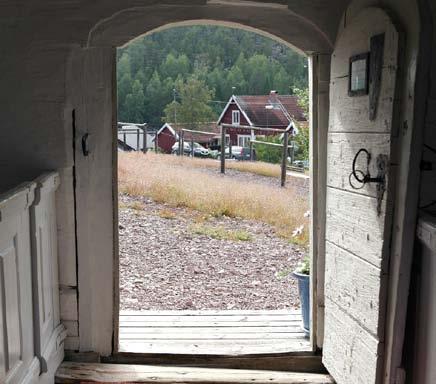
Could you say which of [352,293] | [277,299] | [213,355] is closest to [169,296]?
[277,299]

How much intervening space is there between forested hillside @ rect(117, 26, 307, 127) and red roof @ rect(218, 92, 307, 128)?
131mm

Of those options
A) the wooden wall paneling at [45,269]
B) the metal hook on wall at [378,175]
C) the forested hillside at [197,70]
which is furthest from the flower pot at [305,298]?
the forested hillside at [197,70]

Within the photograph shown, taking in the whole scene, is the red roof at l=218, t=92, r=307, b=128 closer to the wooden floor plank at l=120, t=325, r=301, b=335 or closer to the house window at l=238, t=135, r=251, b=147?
the house window at l=238, t=135, r=251, b=147

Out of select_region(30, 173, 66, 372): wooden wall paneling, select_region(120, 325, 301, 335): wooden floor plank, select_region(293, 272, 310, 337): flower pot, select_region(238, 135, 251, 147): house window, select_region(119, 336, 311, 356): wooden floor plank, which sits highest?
select_region(238, 135, 251, 147): house window

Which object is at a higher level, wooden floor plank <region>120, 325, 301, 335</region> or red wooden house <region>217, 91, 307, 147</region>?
red wooden house <region>217, 91, 307, 147</region>

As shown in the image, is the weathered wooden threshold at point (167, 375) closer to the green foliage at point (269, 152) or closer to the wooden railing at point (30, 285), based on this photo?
the wooden railing at point (30, 285)

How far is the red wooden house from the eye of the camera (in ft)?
17.9

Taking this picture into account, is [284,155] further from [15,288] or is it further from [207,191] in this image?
[15,288]

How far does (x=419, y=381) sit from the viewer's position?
2098mm

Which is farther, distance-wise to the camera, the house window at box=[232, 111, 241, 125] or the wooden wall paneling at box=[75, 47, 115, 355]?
the house window at box=[232, 111, 241, 125]

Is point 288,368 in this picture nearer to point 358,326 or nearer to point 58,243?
point 358,326

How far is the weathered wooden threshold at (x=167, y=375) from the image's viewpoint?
9.21 feet

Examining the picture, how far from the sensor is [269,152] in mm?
5855

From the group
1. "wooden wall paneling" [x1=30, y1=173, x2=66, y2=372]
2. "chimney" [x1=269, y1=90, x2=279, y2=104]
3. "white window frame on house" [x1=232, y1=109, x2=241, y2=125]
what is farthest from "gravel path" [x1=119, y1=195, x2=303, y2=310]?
"wooden wall paneling" [x1=30, y1=173, x2=66, y2=372]
